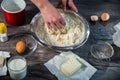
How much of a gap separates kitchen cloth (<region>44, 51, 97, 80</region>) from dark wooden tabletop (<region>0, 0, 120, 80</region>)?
0.02 m

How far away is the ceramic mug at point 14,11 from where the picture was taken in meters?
1.35

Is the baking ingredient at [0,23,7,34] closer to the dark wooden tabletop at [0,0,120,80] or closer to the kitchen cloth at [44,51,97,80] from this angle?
the dark wooden tabletop at [0,0,120,80]

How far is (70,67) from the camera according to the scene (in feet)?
4.00

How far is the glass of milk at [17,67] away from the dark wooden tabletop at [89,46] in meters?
0.03

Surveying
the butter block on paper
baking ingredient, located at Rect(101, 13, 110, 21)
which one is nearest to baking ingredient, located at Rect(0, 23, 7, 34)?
the butter block on paper

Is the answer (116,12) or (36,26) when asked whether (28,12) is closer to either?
(36,26)

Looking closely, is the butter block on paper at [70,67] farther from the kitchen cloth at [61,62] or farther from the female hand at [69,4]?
the female hand at [69,4]

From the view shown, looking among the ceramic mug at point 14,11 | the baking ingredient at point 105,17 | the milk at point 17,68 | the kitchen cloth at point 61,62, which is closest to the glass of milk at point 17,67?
the milk at point 17,68

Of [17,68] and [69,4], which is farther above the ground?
[69,4]

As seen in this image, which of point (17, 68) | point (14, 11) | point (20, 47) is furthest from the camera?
point (14, 11)

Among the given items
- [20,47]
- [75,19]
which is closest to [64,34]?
[75,19]

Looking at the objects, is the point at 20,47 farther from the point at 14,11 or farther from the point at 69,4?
the point at 69,4

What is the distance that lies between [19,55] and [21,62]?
85mm

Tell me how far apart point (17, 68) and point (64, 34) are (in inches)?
11.9
